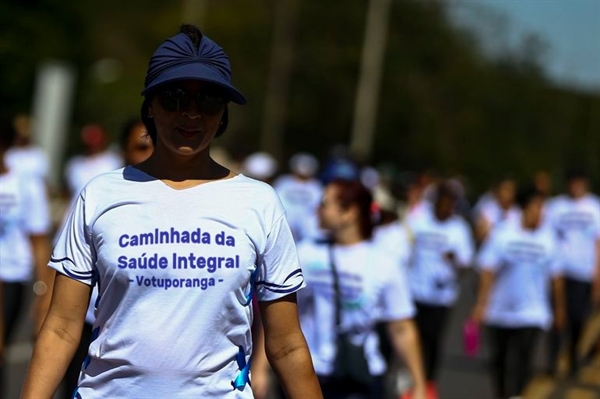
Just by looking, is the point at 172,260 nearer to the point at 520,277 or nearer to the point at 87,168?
the point at 520,277

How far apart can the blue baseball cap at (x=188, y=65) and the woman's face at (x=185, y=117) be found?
3 centimetres

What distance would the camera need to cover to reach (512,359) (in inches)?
451

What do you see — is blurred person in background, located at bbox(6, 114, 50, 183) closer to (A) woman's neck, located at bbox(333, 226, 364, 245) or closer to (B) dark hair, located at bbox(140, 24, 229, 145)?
(A) woman's neck, located at bbox(333, 226, 364, 245)

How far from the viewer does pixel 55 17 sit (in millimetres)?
38812

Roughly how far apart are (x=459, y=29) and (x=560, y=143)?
879 cm

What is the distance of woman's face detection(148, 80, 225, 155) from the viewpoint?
387 cm

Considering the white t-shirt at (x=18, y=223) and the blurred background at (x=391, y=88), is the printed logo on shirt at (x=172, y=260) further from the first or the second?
the blurred background at (x=391, y=88)

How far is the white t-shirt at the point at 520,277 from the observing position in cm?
1146

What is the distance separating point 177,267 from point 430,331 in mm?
8843

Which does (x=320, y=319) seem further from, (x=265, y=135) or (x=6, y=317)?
(x=265, y=135)

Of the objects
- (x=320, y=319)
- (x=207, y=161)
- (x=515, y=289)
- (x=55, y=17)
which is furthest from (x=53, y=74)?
(x=207, y=161)

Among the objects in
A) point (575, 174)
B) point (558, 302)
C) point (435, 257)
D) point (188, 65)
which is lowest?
point (558, 302)

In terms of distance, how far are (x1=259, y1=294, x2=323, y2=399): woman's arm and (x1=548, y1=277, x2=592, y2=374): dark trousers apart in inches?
394

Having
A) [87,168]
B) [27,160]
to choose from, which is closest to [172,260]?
[87,168]
